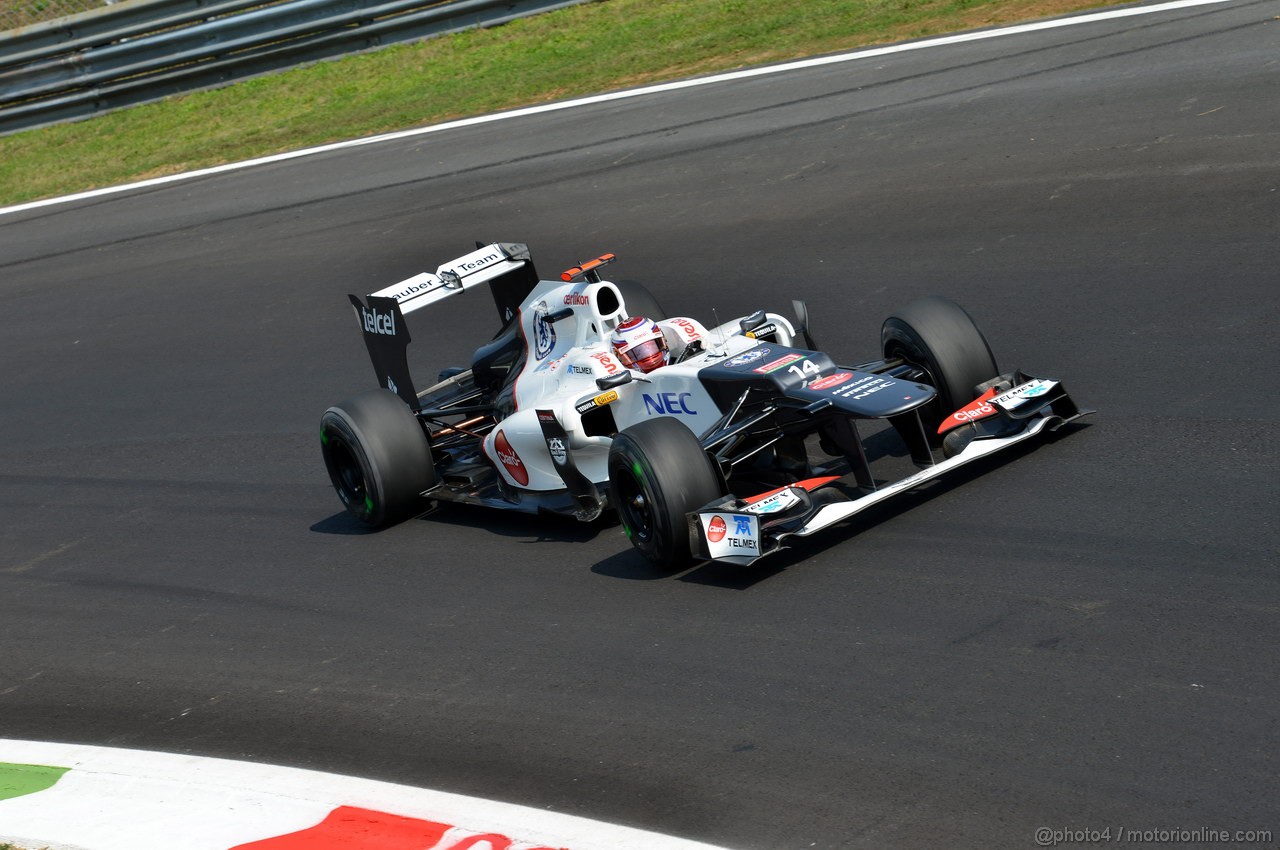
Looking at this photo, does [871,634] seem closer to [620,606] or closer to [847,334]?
[620,606]

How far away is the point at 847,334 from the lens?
34.2ft

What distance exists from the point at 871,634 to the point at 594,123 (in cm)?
1215

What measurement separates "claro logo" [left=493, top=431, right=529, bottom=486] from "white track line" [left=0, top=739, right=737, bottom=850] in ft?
9.17

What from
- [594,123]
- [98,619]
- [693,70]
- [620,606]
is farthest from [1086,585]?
[693,70]

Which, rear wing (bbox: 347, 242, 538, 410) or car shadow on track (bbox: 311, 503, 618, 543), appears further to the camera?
rear wing (bbox: 347, 242, 538, 410)

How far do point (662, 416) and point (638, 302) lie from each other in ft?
6.42

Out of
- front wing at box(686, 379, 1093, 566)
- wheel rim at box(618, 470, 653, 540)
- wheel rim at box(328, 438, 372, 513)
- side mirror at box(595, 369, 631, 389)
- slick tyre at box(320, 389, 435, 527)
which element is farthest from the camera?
wheel rim at box(328, 438, 372, 513)

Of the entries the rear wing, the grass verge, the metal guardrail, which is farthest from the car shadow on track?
the metal guardrail

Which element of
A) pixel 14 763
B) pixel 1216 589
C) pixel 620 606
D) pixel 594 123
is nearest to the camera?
pixel 1216 589

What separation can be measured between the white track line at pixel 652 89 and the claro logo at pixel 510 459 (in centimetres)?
983

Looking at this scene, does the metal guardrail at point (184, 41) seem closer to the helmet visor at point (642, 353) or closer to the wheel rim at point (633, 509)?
the helmet visor at point (642, 353)

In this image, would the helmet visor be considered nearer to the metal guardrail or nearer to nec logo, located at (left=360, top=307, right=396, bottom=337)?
nec logo, located at (left=360, top=307, right=396, bottom=337)

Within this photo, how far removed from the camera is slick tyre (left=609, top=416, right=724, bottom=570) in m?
7.16

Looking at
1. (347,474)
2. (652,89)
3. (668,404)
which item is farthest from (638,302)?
(652,89)
